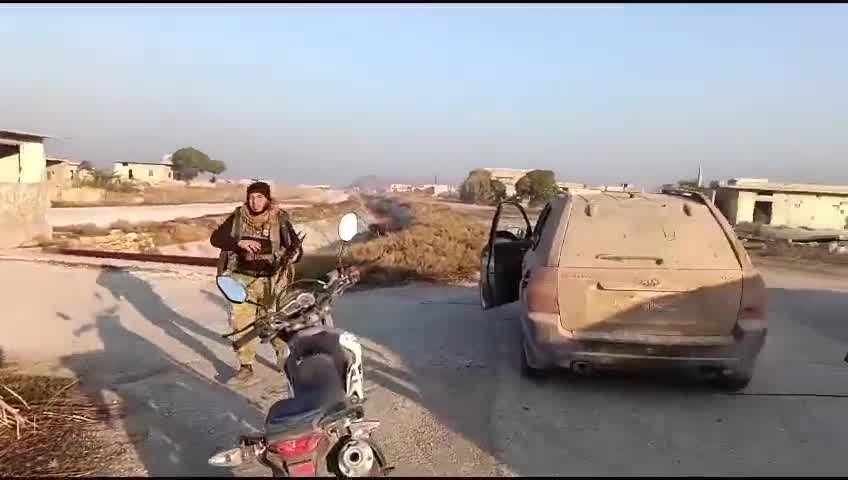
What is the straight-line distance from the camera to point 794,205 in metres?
37.1

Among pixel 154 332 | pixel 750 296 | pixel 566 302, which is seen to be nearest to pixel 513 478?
pixel 566 302

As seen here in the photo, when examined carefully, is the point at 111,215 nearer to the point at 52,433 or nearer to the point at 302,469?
the point at 52,433

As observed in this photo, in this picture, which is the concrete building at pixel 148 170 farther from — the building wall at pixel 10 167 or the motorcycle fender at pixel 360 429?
the motorcycle fender at pixel 360 429

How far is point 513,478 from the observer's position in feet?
12.5

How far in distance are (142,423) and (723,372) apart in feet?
13.4

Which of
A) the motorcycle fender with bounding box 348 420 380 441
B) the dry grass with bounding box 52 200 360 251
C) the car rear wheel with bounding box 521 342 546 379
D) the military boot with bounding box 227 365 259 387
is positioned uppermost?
the motorcycle fender with bounding box 348 420 380 441

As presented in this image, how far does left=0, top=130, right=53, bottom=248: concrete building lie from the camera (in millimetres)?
17625

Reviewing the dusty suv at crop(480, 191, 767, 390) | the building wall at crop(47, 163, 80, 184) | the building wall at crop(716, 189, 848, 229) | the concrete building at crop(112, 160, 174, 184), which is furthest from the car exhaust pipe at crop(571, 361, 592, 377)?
the concrete building at crop(112, 160, 174, 184)

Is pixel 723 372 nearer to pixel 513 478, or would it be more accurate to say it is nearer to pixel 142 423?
pixel 513 478

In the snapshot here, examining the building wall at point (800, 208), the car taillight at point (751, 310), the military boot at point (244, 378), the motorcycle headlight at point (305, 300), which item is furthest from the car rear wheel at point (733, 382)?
the building wall at point (800, 208)

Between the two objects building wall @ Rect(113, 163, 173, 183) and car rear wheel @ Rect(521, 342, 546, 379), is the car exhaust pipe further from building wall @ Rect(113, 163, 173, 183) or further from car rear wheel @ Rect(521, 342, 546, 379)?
building wall @ Rect(113, 163, 173, 183)

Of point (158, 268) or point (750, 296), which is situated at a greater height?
point (750, 296)

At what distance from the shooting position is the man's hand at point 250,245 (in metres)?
5.60

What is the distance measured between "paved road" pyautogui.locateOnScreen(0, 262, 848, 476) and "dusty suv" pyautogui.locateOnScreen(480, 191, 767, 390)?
39 centimetres
